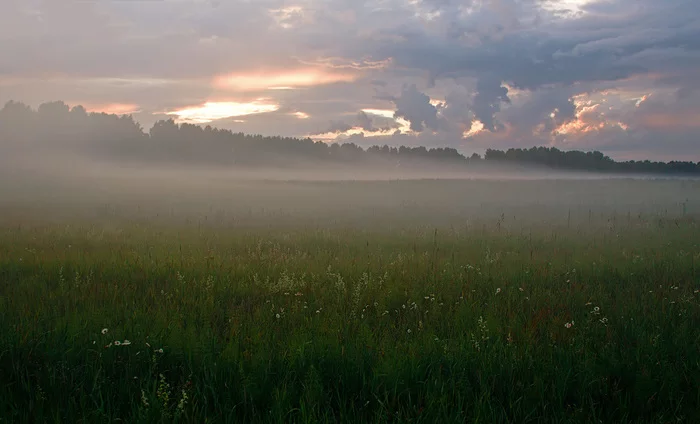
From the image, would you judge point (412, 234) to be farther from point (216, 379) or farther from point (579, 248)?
point (216, 379)

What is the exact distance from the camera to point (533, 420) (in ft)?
12.2

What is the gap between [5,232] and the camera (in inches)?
512

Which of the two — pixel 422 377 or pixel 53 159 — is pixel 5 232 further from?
pixel 53 159

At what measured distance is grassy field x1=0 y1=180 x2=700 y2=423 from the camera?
3.76 metres

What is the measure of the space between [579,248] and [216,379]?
414 inches

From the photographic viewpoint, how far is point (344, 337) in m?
5.05

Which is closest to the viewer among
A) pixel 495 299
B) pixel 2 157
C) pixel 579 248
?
pixel 495 299

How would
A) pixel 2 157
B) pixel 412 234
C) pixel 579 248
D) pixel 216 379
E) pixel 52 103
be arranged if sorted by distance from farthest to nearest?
pixel 52 103
pixel 2 157
pixel 412 234
pixel 579 248
pixel 216 379

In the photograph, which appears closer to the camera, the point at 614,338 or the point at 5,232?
the point at 614,338

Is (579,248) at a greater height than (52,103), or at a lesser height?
lesser

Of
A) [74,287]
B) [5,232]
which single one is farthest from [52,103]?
[74,287]

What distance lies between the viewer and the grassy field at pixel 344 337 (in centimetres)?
376

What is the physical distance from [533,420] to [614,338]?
2043 millimetres

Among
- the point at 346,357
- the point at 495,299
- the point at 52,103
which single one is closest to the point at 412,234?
the point at 495,299
